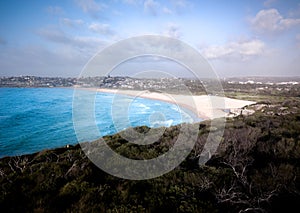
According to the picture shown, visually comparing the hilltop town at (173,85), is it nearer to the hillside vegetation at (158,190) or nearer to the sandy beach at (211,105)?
the hillside vegetation at (158,190)

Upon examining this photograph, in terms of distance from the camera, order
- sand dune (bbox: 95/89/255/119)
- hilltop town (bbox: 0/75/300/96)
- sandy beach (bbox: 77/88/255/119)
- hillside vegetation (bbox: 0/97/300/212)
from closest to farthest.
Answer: hillside vegetation (bbox: 0/97/300/212) → hilltop town (bbox: 0/75/300/96) → sandy beach (bbox: 77/88/255/119) → sand dune (bbox: 95/89/255/119)

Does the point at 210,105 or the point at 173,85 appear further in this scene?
the point at 210,105

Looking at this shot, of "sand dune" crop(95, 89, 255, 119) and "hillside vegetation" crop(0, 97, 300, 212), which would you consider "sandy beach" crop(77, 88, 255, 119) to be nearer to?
"sand dune" crop(95, 89, 255, 119)

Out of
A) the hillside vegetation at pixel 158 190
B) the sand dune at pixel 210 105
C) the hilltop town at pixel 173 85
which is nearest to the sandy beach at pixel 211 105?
the sand dune at pixel 210 105

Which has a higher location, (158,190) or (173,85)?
(173,85)

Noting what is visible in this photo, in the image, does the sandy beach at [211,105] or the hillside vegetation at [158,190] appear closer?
the hillside vegetation at [158,190]

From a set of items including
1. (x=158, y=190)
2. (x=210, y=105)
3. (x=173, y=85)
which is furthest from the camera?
(x=210, y=105)

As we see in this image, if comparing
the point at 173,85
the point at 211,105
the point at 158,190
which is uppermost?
the point at 173,85

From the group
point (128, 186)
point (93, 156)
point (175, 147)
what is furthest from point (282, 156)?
point (93, 156)

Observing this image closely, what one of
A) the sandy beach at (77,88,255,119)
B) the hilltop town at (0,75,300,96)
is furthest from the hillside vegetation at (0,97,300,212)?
the sandy beach at (77,88,255,119)

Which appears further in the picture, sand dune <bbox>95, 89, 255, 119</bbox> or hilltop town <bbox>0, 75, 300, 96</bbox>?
sand dune <bbox>95, 89, 255, 119</bbox>

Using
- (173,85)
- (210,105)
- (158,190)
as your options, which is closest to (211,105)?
(210,105)

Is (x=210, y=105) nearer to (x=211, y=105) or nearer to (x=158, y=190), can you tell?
(x=211, y=105)
